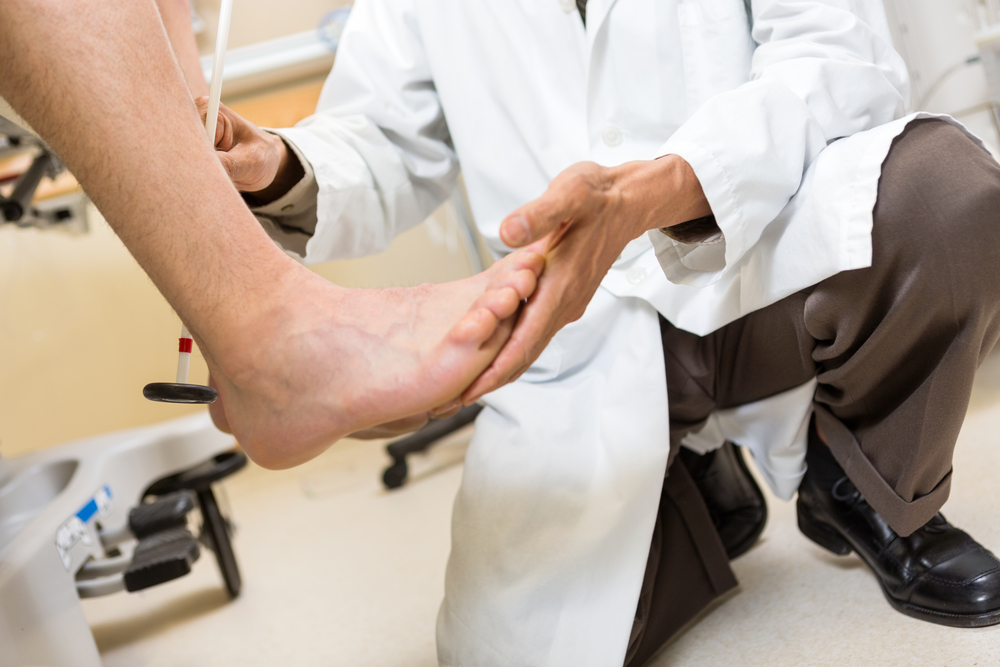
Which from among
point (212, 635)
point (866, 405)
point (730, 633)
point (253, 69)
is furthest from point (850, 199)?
point (253, 69)

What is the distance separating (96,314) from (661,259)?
79.6 inches

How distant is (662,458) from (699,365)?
0.12 metres

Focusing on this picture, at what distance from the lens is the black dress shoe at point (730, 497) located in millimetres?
955

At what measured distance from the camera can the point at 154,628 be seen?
47.0 inches

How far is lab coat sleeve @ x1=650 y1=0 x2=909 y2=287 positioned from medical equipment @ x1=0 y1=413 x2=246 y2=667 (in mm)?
763

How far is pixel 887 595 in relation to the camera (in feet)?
2.51

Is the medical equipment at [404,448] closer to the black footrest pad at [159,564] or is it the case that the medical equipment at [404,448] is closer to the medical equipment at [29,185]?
the black footrest pad at [159,564]

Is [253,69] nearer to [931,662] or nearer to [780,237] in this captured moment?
[780,237]

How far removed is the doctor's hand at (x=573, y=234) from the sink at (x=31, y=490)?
1.04m

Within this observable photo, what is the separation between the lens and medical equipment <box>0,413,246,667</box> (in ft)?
2.73

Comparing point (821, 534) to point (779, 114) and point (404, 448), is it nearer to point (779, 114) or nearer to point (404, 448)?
point (779, 114)

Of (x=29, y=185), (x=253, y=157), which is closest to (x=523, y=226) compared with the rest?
(x=253, y=157)

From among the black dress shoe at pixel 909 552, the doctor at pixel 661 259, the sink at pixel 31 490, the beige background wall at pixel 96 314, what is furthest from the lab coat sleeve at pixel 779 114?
the beige background wall at pixel 96 314

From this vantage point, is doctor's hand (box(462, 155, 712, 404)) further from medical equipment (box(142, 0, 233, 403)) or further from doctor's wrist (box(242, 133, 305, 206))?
doctor's wrist (box(242, 133, 305, 206))
